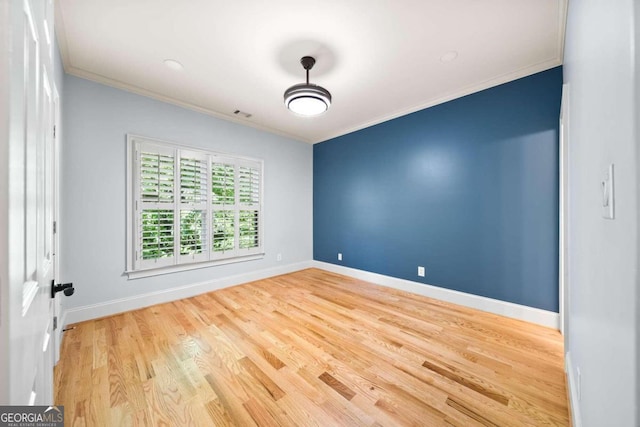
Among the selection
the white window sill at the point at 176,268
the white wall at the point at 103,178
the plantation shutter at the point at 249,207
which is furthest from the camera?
the plantation shutter at the point at 249,207

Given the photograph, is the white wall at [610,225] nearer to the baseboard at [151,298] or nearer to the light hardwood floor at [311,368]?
the light hardwood floor at [311,368]

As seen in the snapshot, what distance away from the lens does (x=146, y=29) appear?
2.01 meters

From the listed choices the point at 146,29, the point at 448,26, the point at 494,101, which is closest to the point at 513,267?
the point at 494,101

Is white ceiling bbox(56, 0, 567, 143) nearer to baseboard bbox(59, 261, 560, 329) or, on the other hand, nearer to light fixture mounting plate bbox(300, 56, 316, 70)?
light fixture mounting plate bbox(300, 56, 316, 70)

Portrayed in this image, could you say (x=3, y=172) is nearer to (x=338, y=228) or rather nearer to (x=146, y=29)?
(x=146, y=29)

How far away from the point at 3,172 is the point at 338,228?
13.9 ft

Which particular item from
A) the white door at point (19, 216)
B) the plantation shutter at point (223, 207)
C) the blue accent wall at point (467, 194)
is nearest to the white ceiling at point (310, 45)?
the blue accent wall at point (467, 194)

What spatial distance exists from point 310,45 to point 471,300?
10.8 feet

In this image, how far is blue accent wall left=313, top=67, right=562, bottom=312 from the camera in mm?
2461

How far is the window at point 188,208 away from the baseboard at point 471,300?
6.75 ft

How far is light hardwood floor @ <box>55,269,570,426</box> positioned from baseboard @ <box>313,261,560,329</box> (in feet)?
0.35

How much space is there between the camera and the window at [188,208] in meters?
2.95

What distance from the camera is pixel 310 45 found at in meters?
2.18

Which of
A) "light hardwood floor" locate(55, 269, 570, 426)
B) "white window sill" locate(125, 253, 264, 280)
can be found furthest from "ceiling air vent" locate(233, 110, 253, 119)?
"light hardwood floor" locate(55, 269, 570, 426)
